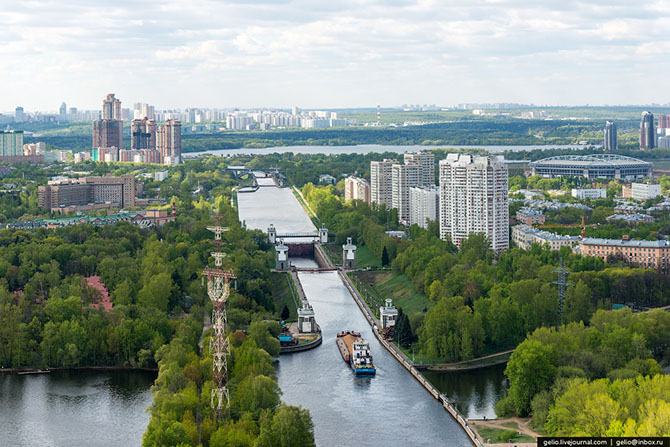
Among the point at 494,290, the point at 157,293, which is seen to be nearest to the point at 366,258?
the point at 494,290

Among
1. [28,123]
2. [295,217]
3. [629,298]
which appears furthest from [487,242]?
[28,123]

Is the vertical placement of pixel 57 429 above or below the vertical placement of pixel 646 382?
below

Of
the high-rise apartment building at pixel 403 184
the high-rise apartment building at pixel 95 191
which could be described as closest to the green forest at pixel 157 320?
the high-rise apartment building at pixel 403 184

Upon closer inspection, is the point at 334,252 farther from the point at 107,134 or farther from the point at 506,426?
the point at 107,134

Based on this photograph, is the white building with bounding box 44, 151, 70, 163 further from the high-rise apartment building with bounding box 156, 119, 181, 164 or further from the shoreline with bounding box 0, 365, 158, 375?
the shoreline with bounding box 0, 365, 158, 375

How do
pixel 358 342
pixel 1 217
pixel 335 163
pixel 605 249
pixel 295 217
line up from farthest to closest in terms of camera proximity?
1. pixel 335 163
2. pixel 295 217
3. pixel 1 217
4. pixel 605 249
5. pixel 358 342

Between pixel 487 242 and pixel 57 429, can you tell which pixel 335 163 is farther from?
pixel 57 429
